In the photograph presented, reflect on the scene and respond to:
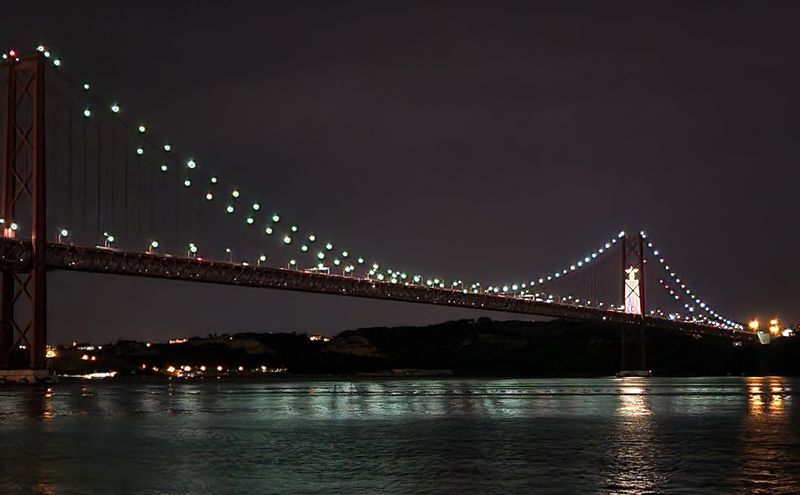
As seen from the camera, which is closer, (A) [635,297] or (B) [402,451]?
(B) [402,451]

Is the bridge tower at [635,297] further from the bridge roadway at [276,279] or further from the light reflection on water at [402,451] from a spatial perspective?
the light reflection on water at [402,451]

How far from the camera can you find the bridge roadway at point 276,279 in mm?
55369

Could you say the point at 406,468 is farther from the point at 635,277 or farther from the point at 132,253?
the point at 635,277

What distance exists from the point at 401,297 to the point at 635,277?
31474mm

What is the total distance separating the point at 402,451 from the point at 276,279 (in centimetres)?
5456

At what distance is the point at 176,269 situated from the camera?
64.6 m

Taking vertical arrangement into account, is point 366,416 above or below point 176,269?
below

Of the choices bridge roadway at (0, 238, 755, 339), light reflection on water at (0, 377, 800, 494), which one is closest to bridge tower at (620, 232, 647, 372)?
bridge roadway at (0, 238, 755, 339)

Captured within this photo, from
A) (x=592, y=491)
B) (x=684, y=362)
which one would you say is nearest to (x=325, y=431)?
(x=592, y=491)

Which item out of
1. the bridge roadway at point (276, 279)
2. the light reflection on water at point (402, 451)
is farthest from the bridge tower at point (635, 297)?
the light reflection on water at point (402, 451)

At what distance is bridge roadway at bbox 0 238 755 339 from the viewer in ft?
182

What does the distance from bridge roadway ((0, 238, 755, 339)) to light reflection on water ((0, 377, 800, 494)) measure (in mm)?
25378

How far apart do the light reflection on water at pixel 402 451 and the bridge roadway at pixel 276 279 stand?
25378 millimetres

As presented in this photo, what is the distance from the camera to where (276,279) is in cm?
7219
